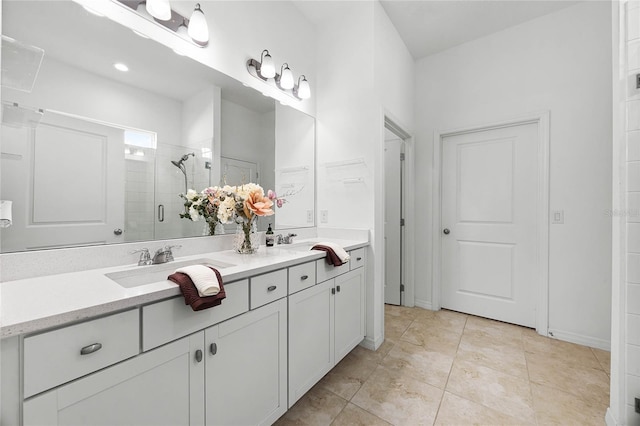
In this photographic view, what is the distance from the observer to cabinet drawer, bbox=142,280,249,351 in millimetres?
869

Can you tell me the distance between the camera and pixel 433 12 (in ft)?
7.82

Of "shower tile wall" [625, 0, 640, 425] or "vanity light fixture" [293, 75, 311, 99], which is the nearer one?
"shower tile wall" [625, 0, 640, 425]

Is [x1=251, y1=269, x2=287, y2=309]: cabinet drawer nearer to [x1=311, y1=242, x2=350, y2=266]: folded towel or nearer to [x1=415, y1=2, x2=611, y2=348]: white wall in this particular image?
[x1=311, y1=242, x2=350, y2=266]: folded towel

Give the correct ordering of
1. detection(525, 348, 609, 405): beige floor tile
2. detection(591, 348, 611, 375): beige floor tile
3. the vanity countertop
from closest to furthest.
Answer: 1. the vanity countertop
2. detection(525, 348, 609, 405): beige floor tile
3. detection(591, 348, 611, 375): beige floor tile

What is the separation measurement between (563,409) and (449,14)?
3.11 meters

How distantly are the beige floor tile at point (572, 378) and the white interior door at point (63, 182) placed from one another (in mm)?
2797

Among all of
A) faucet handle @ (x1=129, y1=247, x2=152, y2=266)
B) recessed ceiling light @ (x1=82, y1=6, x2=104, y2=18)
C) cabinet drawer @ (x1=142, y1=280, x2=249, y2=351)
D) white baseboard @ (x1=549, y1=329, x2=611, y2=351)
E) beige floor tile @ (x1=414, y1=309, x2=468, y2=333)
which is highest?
recessed ceiling light @ (x1=82, y1=6, x2=104, y2=18)

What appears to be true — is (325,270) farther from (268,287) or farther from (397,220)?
(397,220)

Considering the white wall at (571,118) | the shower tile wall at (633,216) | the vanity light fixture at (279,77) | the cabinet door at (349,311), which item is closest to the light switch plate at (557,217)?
the white wall at (571,118)

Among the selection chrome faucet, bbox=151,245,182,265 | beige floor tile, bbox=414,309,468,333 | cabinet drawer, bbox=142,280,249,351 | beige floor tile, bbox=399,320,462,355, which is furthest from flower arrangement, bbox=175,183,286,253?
beige floor tile, bbox=414,309,468,333

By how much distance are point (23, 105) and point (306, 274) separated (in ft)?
4.68

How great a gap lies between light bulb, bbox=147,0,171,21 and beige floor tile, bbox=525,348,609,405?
10.5ft

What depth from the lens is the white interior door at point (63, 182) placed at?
1021 millimetres

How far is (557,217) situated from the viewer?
237 cm
